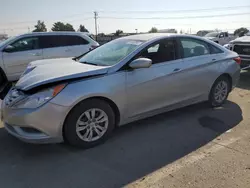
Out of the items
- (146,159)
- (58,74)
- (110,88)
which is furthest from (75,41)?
(146,159)

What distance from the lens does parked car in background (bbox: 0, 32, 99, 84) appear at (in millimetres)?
7918

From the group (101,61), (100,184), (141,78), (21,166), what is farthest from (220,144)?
(21,166)

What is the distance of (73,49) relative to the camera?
354 inches

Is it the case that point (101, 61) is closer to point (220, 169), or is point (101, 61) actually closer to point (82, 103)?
point (82, 103)

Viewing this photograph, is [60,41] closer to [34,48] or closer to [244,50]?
[34,48]

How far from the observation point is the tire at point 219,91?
521cm

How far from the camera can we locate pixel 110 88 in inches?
145

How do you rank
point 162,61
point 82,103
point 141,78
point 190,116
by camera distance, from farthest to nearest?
point 190,116
point 162,61
point 141,78
point 82,103

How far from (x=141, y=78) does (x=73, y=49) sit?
5507 millimetres

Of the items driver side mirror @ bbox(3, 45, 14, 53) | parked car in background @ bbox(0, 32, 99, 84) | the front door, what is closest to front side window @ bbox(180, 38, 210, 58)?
the front door

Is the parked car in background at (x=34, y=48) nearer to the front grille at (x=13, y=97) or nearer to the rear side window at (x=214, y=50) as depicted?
the front grille at (x=13, y=97)

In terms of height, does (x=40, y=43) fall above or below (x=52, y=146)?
above

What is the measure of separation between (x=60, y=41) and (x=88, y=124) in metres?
5.89

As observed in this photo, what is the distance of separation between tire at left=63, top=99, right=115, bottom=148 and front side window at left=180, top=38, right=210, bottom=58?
189cm
